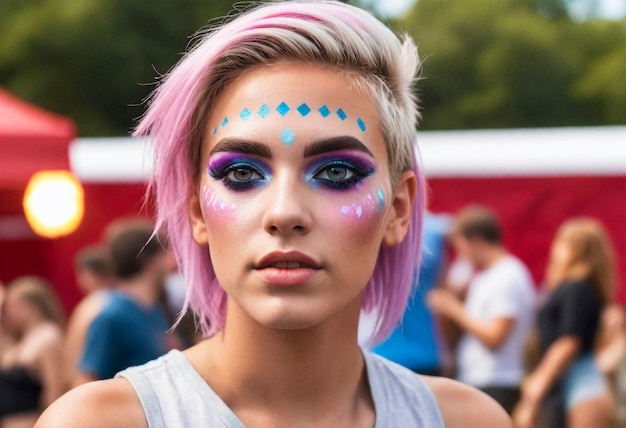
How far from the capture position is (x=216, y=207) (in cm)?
209

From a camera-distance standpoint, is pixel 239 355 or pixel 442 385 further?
pixel 442 385

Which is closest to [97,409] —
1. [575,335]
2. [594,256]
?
[575,335]

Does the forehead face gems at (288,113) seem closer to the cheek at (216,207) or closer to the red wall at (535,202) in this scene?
the cheek at (216,207)

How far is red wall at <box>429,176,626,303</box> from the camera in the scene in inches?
364

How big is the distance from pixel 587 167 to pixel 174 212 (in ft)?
24.3

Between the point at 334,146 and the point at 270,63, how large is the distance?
19 cm

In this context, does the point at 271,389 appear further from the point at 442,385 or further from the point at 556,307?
the point at 556,307

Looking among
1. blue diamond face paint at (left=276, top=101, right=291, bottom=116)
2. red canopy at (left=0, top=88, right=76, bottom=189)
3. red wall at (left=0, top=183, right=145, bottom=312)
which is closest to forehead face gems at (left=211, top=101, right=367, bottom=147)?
blue diamond face paint at (left=276, top=101, right=291, bottom=116)

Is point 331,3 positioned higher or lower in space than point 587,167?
lower

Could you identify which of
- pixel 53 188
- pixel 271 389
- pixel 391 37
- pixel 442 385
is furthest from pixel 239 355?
pixel 53 188

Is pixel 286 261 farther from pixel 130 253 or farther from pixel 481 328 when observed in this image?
pixel 481 328

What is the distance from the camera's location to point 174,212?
226 centimetres

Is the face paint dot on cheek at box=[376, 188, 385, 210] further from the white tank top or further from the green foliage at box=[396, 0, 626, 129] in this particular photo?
the green foliage at box=[396, 0, 626, 129]

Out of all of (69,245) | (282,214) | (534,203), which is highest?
(534,203)
